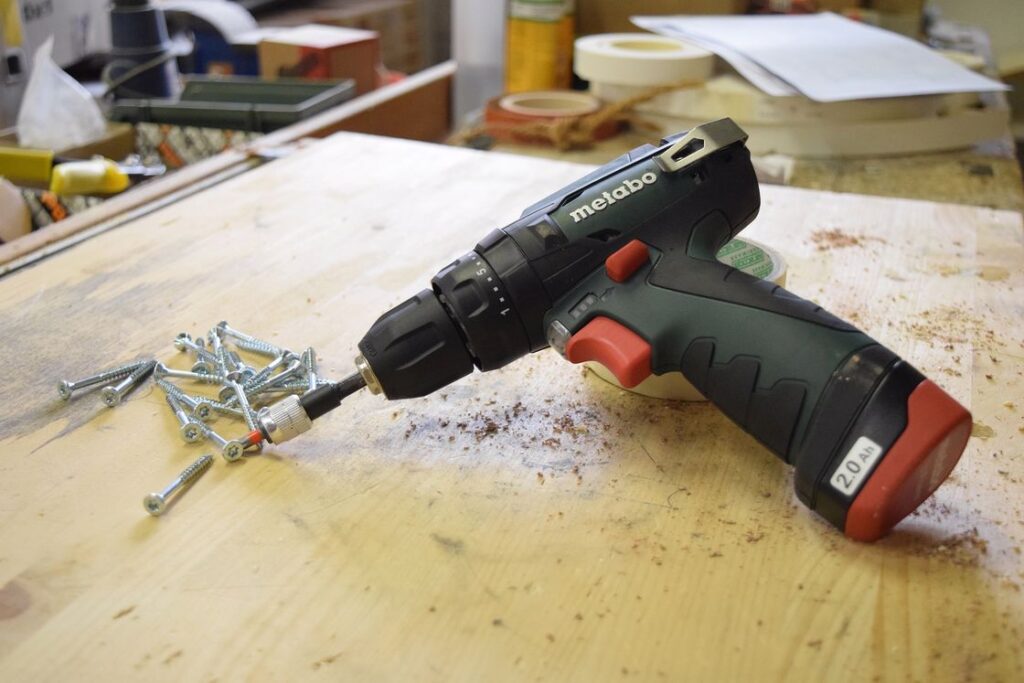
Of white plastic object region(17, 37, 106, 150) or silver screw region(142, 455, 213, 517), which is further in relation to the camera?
white plastic object region(17, 37, 106, 150)

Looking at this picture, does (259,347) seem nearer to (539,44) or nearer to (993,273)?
(993,273)

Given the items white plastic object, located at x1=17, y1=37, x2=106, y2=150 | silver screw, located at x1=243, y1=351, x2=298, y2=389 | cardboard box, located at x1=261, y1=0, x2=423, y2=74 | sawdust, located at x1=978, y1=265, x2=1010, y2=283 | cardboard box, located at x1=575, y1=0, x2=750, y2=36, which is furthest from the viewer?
cardboard box, located at x1=261, y1=0, x2=423, y2=74

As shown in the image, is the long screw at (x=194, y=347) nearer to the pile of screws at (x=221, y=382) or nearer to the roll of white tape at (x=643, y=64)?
the pile of screws at (x=221, y=382)

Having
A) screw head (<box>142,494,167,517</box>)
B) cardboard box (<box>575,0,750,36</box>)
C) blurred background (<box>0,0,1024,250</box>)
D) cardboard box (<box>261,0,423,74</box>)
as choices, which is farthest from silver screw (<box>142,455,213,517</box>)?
cardboard box (<box>261,0,423,74</box>)

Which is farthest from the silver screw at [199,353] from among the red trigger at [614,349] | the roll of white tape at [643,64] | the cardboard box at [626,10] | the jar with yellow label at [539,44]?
the cardboard box at [626,10]

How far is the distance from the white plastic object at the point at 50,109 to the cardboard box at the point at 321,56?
366mm

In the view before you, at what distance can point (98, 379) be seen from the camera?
64 centimetres

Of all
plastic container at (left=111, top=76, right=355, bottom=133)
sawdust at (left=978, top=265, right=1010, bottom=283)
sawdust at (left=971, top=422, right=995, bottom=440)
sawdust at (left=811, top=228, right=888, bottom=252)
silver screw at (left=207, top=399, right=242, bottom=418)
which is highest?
plastic container at (left=111, top=76, right=355, bottom=133)

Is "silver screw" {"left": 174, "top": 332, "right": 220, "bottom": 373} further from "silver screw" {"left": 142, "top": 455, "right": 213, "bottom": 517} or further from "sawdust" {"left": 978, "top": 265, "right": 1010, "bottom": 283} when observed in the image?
"sawdust" {"left": 978, "top": 265, "right": 1010, "bottom": 283}

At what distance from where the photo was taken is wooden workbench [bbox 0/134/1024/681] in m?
0.43

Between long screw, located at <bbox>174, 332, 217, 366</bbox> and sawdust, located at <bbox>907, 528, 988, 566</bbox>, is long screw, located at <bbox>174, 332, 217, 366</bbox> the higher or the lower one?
the higher one

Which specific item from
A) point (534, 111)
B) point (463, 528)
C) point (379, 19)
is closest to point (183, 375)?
point (463, 528)

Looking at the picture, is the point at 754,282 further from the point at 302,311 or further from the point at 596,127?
the point at 596,127

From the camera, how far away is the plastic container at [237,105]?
1.25 metres
